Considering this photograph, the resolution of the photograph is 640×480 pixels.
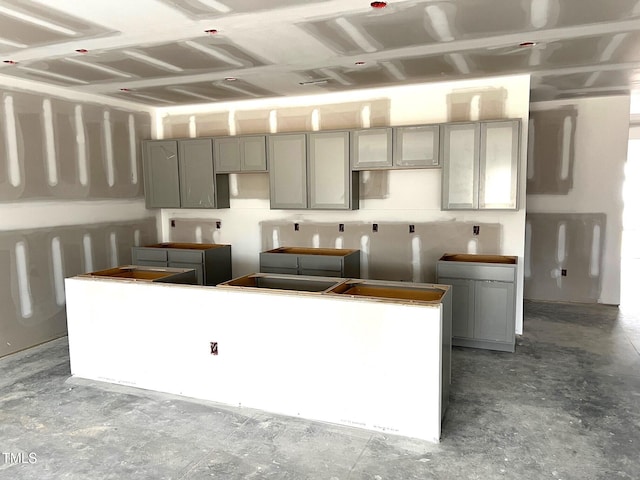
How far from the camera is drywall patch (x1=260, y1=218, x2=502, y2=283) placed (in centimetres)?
486

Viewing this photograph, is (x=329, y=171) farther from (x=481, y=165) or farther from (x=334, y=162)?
(x=481, y=165)

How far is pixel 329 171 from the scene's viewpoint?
16.3 ft

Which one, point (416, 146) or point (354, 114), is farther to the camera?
point (354, 114)

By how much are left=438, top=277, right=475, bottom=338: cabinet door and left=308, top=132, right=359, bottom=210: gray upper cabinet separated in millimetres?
1394

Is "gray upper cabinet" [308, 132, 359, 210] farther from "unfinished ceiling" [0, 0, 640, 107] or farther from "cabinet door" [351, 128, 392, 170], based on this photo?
"unfinished ceiling" [0, 0, 640, 107]

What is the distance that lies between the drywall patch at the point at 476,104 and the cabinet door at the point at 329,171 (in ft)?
3.73

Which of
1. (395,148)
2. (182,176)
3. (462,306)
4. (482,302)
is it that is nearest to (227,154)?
(182,176)

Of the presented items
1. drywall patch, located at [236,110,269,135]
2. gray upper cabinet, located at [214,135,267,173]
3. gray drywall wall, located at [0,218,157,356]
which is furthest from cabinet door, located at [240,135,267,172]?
gray drywall wall, located at [0,218,157,356]

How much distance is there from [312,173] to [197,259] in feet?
5.31

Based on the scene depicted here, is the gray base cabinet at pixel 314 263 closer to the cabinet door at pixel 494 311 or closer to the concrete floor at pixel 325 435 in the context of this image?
the cabinet door at pixel 494 311

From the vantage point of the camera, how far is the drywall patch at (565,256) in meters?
5.77

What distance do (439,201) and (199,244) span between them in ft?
10.0

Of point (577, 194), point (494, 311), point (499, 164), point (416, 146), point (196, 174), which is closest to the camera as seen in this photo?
point (494, 311)

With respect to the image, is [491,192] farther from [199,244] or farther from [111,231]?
[111,231]
